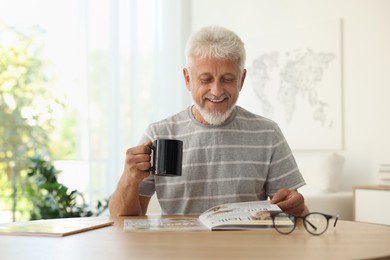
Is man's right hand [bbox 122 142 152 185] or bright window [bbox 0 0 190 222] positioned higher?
bright window [bbox 0 0 190 222]

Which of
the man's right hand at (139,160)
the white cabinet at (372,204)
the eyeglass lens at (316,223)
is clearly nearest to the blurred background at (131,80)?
the white cabinet at (372,204)

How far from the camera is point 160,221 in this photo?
1.75m

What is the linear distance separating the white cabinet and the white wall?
0.41 meters

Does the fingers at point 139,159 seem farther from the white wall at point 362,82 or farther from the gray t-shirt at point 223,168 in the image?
the white wall at point 362,82

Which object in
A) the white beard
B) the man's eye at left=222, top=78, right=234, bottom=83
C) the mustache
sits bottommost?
the white beard

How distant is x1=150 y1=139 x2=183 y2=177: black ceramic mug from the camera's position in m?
1.79

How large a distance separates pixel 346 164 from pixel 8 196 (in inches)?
124

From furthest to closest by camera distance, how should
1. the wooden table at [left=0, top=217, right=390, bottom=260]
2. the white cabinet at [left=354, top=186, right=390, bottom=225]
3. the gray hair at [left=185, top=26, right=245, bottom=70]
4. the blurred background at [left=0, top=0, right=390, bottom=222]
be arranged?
the blurred background at [left=0, top=0, right=390, bottom=222]
the white cabinet at [left=354, top=186, right=390, bottom=225]
the gray hair at [left=185, top=26, right=245, bottom=70]
the wooden table at [left=0, top=217, right=390, bottom=260]

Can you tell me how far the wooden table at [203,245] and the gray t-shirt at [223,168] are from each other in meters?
0.52

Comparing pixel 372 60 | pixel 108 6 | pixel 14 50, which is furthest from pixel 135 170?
pixel 14 50

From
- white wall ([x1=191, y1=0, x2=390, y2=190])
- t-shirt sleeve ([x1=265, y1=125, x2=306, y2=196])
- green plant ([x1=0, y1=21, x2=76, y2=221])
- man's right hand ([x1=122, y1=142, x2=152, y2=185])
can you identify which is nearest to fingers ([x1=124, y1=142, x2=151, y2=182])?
man's right hand ([x1=122, y1=142, x2=152, y2=185])

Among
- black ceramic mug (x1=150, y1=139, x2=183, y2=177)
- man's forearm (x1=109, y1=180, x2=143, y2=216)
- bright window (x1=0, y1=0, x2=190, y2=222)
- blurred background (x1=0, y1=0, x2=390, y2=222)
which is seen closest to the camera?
black ceramic mug (x1=150, y1=139, x2=183, y2=177)

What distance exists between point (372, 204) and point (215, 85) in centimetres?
206

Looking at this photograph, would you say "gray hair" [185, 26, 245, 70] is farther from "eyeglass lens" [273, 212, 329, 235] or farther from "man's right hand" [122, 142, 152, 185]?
"eyeglass lens" [273, 212, 329, 235]
